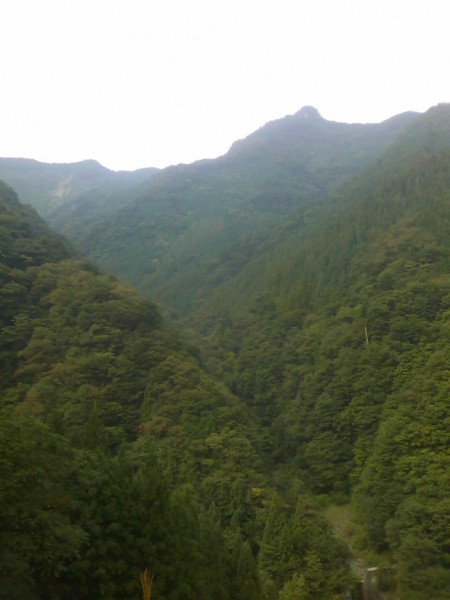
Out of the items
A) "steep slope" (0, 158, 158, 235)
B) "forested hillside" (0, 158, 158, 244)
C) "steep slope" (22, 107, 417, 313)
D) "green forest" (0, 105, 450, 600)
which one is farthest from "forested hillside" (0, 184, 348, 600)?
"steep slope" (0, 158, 158, 235)

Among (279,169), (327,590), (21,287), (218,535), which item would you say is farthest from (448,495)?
(279,169)

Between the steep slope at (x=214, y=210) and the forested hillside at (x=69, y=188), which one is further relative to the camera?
the forested hillside at (x=69, y=188)

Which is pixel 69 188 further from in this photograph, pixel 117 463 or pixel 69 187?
pixel 117 463

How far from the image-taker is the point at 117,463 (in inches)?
553

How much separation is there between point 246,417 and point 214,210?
61813 mm

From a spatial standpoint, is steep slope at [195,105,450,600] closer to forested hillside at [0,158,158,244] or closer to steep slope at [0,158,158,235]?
forested hillside at [0,158,158,244]

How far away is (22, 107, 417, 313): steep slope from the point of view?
72875 mm

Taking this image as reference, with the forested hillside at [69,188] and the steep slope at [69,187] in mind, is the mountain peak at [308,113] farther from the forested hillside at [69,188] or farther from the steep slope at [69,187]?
the forested hillside at [69,188]

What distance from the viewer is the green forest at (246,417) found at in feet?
38.8

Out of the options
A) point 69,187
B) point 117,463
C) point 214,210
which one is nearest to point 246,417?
point 117,463

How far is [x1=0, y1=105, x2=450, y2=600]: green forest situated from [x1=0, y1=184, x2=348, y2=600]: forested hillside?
0.07 meters

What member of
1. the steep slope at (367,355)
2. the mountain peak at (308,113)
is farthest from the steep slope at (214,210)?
the mountain peak at (308,113)

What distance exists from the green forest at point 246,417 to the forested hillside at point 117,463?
72mm

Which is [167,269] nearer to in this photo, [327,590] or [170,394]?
[170,394]
